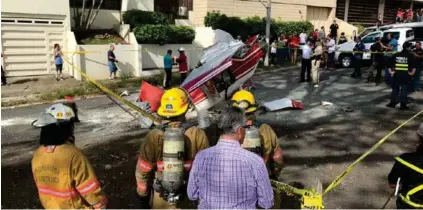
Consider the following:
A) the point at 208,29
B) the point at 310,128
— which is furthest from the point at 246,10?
the point at 310,128

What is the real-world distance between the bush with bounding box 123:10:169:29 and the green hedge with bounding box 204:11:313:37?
3.33 metres

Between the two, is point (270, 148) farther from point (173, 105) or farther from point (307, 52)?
point (307, 52)

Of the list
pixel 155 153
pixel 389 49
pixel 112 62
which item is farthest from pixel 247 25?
pixel 155 153

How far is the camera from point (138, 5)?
1959 centimetres

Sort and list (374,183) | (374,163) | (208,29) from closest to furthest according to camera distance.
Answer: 1. (374,183)
2. (374,163)
3. (208,29)

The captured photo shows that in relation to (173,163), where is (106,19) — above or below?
above

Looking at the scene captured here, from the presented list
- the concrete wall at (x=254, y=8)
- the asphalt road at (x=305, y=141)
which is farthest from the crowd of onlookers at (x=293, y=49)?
the asphalt road at (x=305, y=141)

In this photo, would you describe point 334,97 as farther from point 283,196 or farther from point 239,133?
point 239,133

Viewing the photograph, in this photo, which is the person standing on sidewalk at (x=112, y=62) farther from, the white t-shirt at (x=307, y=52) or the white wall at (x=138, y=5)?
the white t-shirt at (x=307, y=52)

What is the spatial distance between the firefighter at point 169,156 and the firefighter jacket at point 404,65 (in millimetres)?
8003

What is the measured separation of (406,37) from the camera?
17328 mm

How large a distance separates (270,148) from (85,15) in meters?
16.3

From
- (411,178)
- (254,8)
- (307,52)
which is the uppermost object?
(254,8)

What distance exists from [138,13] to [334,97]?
10.7m
